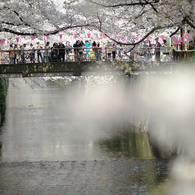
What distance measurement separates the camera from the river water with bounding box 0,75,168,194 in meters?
17.9

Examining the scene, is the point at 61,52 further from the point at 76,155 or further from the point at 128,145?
the point at 128,145

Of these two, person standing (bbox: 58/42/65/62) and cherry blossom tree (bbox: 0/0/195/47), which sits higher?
cherry blossom tree (bbox: 0/0/195/47)

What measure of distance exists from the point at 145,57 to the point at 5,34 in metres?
11.1

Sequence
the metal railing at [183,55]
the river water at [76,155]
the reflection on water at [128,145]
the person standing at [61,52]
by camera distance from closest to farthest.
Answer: the river water at [76,155], the reflection on water at [128,145], the metal railing at [183,55], the person standing at [61,52]

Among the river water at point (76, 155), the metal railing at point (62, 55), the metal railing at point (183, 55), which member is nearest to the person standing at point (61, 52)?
the metal railing at point (62, 55)

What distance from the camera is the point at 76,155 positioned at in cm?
2309

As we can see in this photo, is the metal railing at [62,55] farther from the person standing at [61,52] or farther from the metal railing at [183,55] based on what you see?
the metal railing at [183,55]

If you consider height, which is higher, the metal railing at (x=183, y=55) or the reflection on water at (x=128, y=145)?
the metal railing at (x=183, y=55)

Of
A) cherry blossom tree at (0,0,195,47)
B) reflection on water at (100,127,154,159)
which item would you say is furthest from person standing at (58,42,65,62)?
reflection on water at (100,127,154,159)

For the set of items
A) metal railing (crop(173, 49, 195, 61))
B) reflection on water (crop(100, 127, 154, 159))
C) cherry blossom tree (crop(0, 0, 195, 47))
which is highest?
cherry blossom tree (crop(0, 0, 195, 47))

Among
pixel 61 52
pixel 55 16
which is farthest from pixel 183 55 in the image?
pixel 55 16

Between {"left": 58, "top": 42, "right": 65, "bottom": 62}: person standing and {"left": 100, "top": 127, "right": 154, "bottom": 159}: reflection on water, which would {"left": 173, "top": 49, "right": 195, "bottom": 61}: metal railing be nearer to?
{"left": 100, "top": 127, "right": 154, "bottom": 159}: reflection on water

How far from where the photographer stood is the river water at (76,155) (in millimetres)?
17906

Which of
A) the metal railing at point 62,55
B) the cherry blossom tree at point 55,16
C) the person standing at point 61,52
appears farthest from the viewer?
the metal railing at point 62,55
